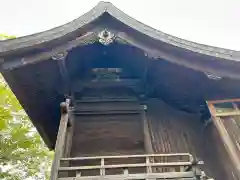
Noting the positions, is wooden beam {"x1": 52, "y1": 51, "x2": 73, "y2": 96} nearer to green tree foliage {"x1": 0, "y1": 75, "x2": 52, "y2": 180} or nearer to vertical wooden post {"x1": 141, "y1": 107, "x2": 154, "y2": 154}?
vertical wooden post {"x1": 141, "y1": 107, "x2": 154, "y2": 154}

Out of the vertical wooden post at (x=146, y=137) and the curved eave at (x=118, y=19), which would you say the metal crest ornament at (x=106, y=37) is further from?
the vertical wooden post at (x=146, y=137)

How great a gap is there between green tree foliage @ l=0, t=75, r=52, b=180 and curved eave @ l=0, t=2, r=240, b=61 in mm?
6104

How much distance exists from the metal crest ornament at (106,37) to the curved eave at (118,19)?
1.20 ft

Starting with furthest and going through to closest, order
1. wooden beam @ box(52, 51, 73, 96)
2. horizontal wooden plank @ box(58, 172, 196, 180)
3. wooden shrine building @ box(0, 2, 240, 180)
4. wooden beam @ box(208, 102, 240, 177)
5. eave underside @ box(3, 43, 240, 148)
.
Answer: eave underside @ box(3, 43, 240, 148) < wooden beam @ box(52, 51, 73, 96) < wooden shrine building @ box(0, 2, 240, 180) < wooden beam @ box(208, 102, 240, 177) < horizontal wooden plank @ box(58, 172, 196, 180)

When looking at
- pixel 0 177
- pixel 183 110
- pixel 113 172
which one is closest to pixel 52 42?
pixel 113 172

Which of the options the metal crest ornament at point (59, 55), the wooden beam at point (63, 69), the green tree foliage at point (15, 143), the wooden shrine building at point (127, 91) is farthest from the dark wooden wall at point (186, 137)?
the green tree foliage at point (15, 143)

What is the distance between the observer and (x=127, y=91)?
259 inches

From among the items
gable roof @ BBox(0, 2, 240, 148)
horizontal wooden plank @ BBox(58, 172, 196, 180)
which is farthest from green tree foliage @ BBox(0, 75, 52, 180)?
horizontal wooden plank @ BBox(58, 172, 196, 180)

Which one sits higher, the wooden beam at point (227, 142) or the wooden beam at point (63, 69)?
the wooden beam at point (63, 69)

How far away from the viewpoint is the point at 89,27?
19.0 ft

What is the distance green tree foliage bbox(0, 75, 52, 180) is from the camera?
35.4 ft

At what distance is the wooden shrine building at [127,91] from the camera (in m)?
5.41

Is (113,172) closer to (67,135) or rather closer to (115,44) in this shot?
(67,135)

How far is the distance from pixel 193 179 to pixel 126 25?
3344 mm
